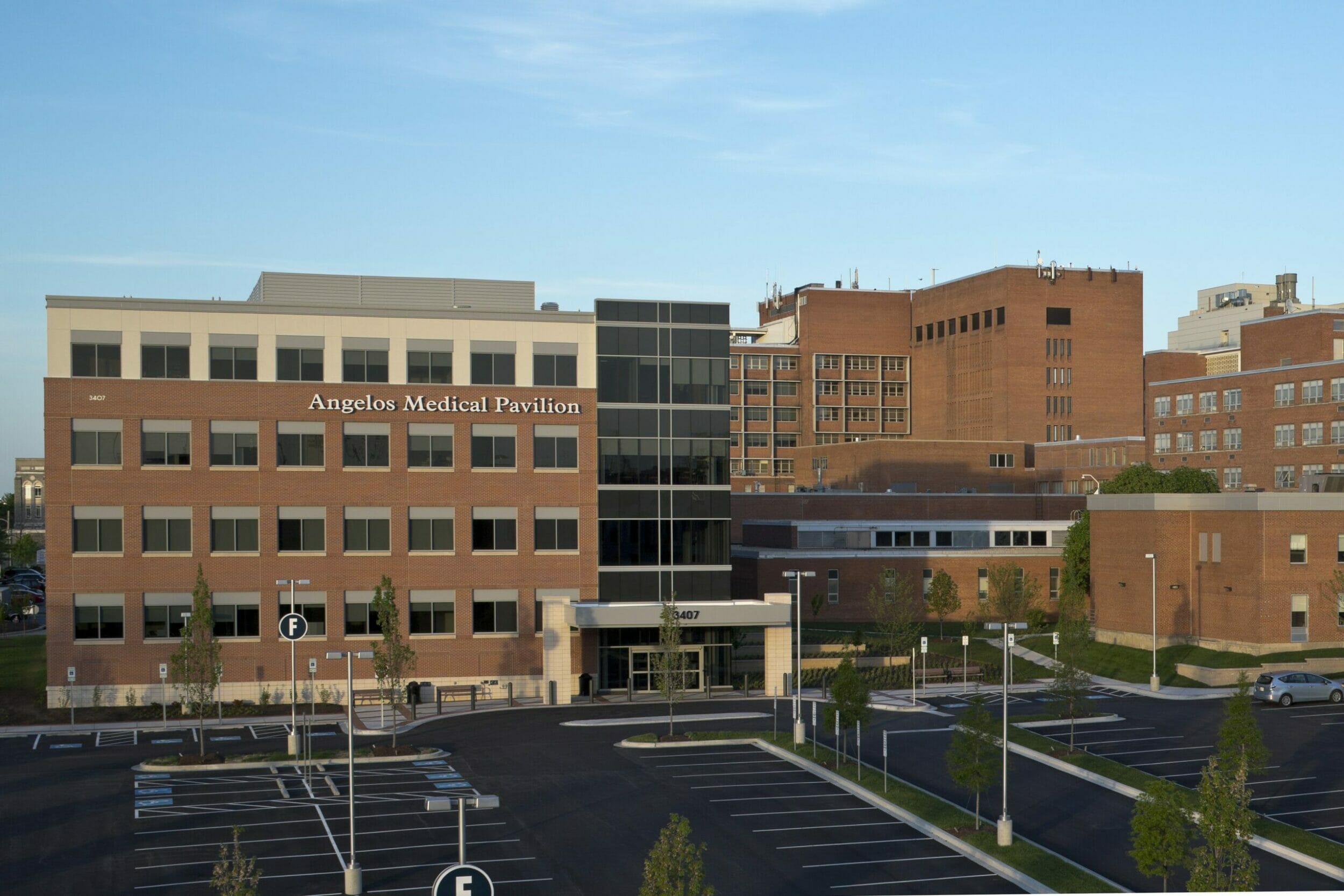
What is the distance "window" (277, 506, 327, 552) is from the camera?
196 feet

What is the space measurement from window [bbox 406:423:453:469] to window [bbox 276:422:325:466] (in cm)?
399

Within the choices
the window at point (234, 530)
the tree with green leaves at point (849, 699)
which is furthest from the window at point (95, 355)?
the tree with green leaves at point (849, 699)

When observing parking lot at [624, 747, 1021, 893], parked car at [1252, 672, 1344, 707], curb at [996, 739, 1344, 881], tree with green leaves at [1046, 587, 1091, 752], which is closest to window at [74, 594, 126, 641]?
parking lot at [624, 747, 1021, 893]

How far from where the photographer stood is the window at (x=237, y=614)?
2317 inches

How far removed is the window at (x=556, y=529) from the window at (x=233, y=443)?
43.8ft

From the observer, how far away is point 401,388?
200 feet

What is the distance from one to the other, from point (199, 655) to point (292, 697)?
4.47 meters

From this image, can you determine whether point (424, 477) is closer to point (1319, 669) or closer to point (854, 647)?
point (854, 647)

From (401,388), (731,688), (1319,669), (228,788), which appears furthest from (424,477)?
(1319,669)

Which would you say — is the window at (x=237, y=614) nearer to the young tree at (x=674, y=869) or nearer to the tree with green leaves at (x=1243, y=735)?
the tree with green leaves at (x=1243, y=735)

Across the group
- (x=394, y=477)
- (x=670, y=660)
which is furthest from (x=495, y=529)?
(x=670, y=660)

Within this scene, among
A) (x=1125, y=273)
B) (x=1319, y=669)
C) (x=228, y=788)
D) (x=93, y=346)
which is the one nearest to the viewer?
(x=228, y=788)

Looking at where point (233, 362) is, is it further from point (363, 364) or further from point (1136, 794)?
point (1136, 794)

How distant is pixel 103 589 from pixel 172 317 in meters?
12.5
